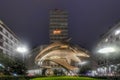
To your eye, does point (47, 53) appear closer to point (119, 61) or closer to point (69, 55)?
point (69, 55)

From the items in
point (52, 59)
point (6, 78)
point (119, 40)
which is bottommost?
point (6, 78)

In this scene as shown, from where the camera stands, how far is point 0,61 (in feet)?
237

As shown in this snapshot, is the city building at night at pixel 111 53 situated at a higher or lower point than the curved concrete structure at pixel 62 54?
higher

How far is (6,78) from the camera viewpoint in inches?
1667

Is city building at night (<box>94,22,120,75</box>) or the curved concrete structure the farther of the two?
city building at night (<box>94,22,120,75</box>)

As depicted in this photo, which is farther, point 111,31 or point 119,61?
point 111,31

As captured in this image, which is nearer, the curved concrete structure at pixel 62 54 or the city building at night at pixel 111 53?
the curved concrete structure at pixel 62 54

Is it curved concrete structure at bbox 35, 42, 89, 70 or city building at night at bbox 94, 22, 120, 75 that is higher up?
city building at night at bbox 94, 22, 120, 75

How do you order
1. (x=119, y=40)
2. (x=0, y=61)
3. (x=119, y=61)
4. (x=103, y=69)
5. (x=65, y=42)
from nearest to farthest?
(x=65, y=42) → (x=0, y=61) → (x=119, y=61) → (x=119, y=40) → (x=103, y=69)

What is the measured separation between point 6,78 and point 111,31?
7397 cm

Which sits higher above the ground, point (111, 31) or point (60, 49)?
point (111, 31)

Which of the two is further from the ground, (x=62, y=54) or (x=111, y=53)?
(x=111, y=53)

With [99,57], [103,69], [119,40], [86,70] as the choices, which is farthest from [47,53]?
[103,69]

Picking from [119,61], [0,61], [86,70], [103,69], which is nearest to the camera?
[0,61]
